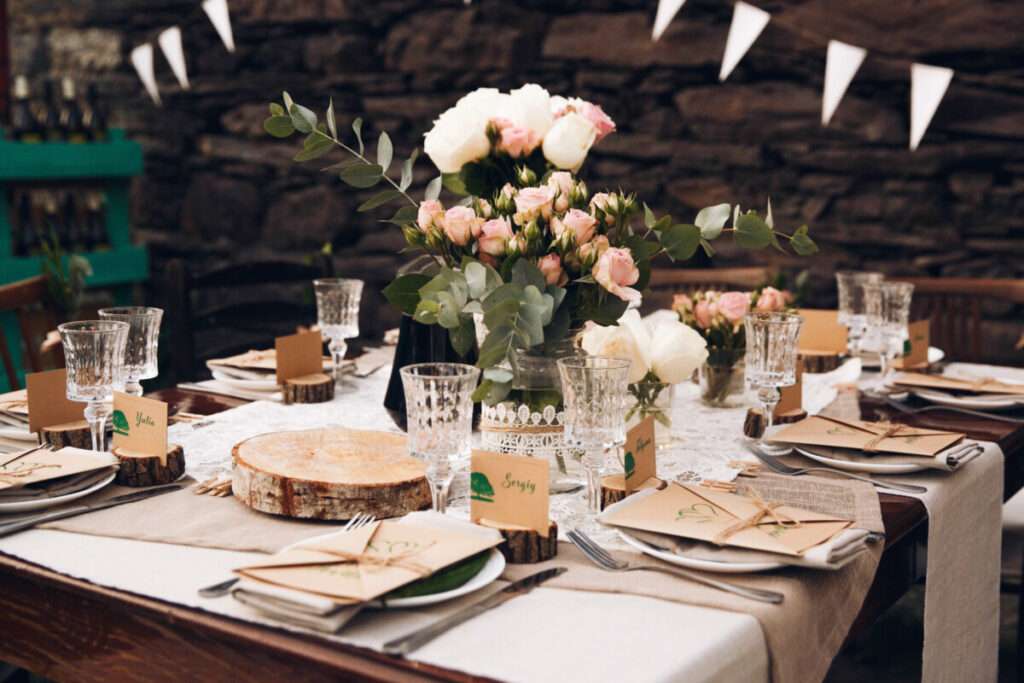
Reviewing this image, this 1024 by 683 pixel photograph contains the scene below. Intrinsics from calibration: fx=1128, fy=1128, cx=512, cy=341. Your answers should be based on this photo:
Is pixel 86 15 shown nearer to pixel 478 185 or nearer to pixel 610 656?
pixel 478 185

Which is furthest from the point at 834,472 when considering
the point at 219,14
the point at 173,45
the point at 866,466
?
the point at 173,45

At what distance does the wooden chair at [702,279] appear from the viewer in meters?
2.91

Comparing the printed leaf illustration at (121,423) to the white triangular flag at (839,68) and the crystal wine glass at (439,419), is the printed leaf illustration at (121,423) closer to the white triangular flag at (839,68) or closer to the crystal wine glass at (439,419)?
the crystal wine glass at (439,419)

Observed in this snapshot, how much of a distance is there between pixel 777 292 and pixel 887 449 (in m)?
0.53

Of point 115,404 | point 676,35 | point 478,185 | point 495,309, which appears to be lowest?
point 115,404

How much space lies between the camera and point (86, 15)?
4832 millimetres

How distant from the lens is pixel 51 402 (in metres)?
1.51

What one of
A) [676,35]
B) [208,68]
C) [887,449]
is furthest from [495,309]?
[208,68]

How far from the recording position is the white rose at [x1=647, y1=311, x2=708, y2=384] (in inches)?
59.8

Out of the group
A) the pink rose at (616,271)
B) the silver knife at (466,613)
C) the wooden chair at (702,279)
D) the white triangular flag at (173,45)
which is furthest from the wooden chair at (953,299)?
the white triangular flag at (173,45)

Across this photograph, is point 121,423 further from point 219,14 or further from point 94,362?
point 219,14

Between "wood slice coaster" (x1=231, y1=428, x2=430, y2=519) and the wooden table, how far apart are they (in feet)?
0.76

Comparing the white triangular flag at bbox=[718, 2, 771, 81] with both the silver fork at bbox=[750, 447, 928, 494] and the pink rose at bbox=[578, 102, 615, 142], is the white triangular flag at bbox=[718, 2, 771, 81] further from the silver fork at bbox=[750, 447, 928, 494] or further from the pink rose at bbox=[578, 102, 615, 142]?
the silver fork at bbox=[750, 447, 928, 494]

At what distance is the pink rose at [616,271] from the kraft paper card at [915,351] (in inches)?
39.7
